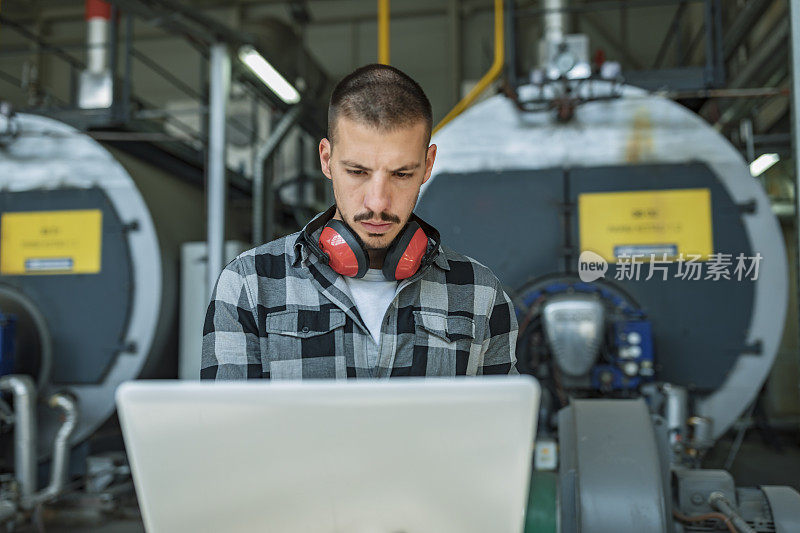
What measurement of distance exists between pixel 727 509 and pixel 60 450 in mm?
3909

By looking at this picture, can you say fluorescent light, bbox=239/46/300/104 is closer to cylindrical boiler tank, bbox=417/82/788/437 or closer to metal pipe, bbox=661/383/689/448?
cylindrical boiler tank, bbox=417/82/788/437

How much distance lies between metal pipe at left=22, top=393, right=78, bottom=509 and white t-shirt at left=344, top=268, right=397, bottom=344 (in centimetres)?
351

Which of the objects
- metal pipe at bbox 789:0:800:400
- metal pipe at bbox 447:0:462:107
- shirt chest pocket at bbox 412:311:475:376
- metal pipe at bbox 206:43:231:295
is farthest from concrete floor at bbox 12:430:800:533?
metal pipe at bbox 447:0:462:107

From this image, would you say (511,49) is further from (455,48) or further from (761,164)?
(455,48)

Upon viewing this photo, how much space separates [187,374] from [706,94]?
4.00 metres

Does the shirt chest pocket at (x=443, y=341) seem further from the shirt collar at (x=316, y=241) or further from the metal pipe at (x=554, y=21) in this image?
the metal pipe at (x=554, y=21)

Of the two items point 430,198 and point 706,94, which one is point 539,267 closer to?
point 430,198

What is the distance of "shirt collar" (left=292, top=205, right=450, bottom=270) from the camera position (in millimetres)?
1626

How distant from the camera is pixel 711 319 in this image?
Answer: 11.8ft

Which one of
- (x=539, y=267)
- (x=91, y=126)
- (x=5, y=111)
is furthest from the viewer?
(x=91, y=126)

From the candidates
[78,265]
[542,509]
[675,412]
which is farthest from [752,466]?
[78,265]

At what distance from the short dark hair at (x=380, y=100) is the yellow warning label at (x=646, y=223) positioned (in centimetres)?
206

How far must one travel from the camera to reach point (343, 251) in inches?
61.8

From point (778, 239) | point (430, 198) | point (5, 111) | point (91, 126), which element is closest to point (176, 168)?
point (91, 126)
